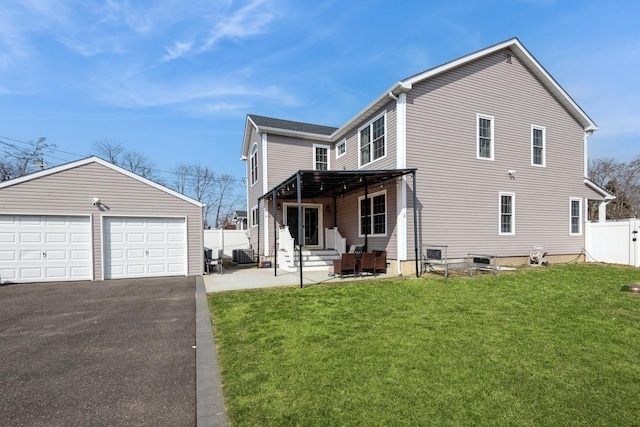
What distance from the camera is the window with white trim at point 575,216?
1414 cm

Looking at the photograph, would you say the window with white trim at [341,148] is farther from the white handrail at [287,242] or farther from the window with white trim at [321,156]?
the white handrail at [287,242]

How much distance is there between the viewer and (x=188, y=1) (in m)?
9.14

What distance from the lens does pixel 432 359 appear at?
385 cm

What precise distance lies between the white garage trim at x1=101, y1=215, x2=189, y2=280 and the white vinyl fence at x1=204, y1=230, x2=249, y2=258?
10.5 m

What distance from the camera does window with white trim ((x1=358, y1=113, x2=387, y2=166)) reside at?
12297 millimetres

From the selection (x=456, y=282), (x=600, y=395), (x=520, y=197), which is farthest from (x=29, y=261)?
(x=520, y=197)

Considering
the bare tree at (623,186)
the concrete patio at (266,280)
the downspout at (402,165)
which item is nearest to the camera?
the concrete patio at (266,280)

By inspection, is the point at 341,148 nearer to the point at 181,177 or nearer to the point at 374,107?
the point at 374,107

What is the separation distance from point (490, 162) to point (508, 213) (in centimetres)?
219

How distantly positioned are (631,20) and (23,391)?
1509cm

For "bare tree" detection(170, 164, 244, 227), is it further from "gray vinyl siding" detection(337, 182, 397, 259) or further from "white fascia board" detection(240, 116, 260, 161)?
"gray vinyl siding" detection(337, 182, 397, 259)

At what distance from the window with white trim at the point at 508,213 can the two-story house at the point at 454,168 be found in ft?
0.13

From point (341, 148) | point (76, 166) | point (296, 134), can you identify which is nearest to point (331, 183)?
point (341, 148)

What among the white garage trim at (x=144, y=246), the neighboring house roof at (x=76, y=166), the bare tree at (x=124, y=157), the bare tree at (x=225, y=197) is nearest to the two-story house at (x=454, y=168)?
the white garage trim at (x=144, y=246)
